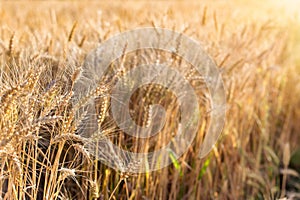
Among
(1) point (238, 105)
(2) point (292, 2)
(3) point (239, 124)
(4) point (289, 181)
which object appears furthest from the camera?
(2) point (292, 2)

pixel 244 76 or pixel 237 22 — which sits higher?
pixel 237 22

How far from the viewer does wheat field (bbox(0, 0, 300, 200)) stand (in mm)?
1512

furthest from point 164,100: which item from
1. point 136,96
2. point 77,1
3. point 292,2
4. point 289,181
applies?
point 77,1

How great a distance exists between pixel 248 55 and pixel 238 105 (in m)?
0.33

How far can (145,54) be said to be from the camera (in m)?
2.54

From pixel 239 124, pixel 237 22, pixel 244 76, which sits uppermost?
pixel 237 22

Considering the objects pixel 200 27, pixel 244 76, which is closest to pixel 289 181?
pixel 244 76

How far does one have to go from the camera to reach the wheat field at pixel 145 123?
1.51 m

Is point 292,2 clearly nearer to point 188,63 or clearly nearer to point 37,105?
point 188,63

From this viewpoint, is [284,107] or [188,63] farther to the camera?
[284,107]

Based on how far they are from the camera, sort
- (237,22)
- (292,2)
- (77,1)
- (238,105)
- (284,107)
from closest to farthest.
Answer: (238,105) → (284,107) → (237,22) → (292,2) → (77,1)

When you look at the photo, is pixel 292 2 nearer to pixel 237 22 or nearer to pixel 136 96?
pixel 237 22

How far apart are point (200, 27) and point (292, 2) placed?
3576mm

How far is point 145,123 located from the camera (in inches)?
78.6
